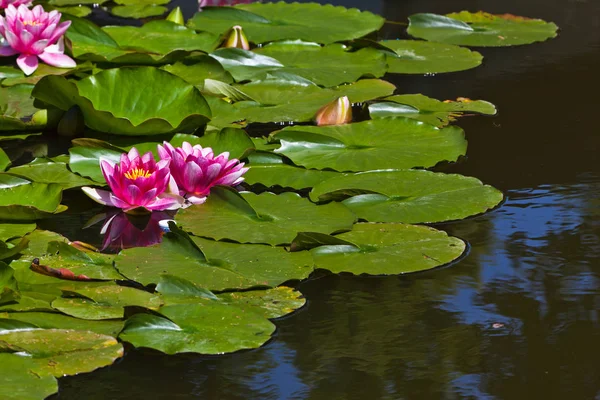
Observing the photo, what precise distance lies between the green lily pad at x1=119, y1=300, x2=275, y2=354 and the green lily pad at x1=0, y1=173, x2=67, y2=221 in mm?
615

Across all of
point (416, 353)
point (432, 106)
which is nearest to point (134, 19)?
point (432, 106)

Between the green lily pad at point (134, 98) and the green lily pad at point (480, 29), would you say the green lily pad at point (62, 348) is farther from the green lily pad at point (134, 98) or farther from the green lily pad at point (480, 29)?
the green lily pad at point (480, 29)

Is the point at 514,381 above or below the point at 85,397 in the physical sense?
above

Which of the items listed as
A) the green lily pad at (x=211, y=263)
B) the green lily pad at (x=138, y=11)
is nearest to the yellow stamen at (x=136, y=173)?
the green lily pad at (x=211, y=263)

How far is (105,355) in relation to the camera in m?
1.68

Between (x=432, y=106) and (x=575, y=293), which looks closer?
(x=575, y=293)

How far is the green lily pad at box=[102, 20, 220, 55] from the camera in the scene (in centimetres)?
388

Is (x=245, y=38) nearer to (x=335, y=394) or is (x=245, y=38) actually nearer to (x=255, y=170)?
(x=255, y=170)

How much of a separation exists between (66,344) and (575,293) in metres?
1.02


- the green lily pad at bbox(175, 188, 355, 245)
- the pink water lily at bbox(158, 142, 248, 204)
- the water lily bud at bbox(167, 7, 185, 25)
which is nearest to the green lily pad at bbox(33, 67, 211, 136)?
the pink water lily at bbox(158, 142, 248, 204)

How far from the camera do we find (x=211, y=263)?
80.8 inches

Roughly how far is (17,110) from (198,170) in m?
1.07

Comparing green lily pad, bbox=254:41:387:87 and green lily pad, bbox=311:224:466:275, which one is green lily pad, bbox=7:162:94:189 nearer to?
green lily pad, bbox=311:224:466:275

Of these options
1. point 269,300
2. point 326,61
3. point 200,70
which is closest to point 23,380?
point 269,300
